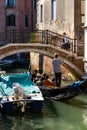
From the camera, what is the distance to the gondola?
36.7 feet

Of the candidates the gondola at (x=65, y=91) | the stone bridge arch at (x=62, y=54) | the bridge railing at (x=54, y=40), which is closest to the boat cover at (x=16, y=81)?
the gondola at (x=65, y=91)

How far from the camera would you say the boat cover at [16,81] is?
10891 mm

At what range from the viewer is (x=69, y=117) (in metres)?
9.89

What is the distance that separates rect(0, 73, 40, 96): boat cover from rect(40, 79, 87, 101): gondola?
0.49m

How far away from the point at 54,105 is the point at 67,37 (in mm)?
4387

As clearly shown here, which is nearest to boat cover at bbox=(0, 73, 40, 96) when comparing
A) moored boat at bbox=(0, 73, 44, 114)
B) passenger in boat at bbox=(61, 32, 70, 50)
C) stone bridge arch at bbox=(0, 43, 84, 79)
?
moored boat at bbox=(0, 73, 44, 114)

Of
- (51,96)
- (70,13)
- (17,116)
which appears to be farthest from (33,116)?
(70,13)

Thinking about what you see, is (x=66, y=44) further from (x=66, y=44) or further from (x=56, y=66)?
(x=56, y=66)

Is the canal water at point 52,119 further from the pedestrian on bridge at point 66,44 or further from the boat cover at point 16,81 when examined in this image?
the pedestrian on bridge at point 66,44

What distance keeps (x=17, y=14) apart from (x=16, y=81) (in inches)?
661

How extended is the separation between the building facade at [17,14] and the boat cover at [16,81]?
638 inches

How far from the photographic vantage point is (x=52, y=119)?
31.7 feet

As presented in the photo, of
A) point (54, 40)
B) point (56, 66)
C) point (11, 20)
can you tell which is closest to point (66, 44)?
point (54, 40)

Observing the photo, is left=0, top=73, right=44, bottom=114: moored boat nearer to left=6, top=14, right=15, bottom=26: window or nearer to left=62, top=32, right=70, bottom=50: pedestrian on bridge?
left=62, top=32, right=70, bottom=50: pedestrian on bridge
